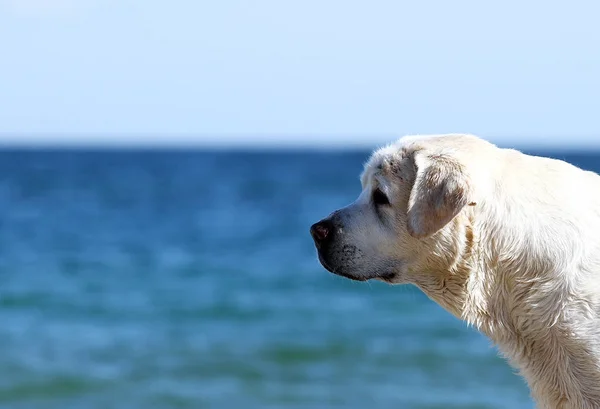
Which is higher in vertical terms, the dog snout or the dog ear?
the dog ear

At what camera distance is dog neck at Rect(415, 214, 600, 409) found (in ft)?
14.5

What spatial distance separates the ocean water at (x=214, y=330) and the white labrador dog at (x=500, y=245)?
5458 mm

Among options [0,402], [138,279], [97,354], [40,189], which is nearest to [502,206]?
[0,402]

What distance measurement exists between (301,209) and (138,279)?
12898 mm

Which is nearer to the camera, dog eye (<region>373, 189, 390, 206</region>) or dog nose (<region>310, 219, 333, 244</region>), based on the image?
dog eye (<region>373, 189, 390, 206</region>)

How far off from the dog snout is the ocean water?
530 cm

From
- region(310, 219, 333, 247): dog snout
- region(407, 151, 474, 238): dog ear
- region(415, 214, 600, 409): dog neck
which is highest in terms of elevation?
region(407, 151, 474, 238): dog ear

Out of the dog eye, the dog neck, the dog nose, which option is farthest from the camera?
the dog nose

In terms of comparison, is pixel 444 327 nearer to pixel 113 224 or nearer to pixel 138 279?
pixel 138 279

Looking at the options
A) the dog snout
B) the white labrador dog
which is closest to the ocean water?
the dog snout

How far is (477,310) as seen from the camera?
470 cm

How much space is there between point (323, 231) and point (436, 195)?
2.29ft

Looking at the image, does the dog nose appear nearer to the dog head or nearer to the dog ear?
the dog head

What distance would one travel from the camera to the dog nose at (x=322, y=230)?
5008 mm
